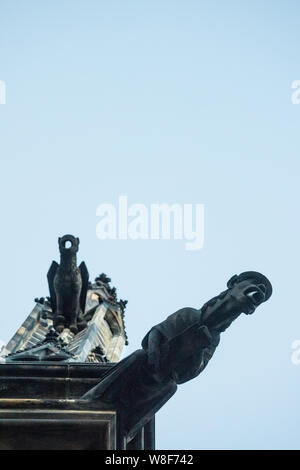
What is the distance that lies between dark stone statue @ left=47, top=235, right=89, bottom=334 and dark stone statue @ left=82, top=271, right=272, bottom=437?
17133mm

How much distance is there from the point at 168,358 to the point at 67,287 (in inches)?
692

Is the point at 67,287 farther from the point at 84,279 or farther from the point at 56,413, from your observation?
the point at 56,413

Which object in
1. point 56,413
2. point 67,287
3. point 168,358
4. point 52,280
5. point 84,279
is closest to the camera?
point 56,413

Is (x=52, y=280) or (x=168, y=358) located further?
(x=52, y=280)

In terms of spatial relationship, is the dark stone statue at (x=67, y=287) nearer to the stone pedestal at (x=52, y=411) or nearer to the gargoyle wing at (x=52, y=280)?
the gargoyle wing at (x=52, y=280)

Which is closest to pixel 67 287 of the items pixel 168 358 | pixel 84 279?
pixel 84 279

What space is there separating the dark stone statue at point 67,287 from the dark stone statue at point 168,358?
17.1m

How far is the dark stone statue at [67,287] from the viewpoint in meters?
32.1

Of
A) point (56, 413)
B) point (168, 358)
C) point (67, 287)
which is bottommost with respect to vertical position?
point (56, 413)

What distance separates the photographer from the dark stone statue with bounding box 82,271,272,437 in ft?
47.5

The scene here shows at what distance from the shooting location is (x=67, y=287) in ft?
105

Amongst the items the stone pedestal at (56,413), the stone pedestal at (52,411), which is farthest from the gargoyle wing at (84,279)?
the stone pedestal at (52,411)
